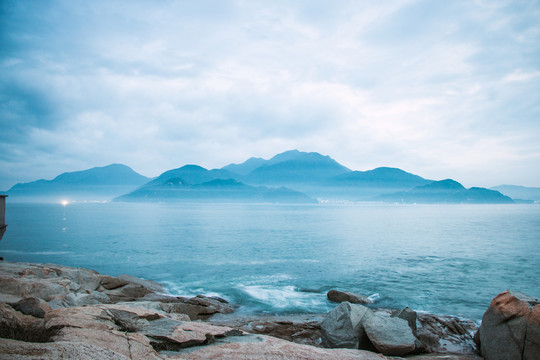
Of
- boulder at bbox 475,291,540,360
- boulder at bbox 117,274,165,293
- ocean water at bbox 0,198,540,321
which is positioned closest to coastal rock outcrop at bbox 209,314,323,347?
ocean water at bbox 0,198,540,321

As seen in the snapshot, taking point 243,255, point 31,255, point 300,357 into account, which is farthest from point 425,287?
point 31,255

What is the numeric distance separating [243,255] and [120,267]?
14936mm

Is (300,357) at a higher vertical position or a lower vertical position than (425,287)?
higher

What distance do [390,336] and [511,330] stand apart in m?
3.87

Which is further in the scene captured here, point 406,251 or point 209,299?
point 406,251

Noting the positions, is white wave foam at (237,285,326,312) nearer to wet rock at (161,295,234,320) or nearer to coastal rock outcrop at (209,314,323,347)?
coastal rock outcrop at (209,314,323,347)

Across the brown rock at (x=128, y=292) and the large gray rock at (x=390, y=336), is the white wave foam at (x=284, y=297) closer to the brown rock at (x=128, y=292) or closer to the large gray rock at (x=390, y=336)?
the brown rock at (x=128, y=292)

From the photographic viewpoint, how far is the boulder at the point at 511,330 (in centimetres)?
1030

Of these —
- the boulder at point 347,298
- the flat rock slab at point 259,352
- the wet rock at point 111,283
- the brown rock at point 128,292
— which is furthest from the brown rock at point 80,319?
the boulder at point 347,298

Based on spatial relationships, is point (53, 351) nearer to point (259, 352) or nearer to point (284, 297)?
point (259, 352)

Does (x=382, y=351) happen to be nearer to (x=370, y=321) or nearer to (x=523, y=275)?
(x=370, y=321)

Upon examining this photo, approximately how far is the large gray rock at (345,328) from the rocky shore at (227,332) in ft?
0.12

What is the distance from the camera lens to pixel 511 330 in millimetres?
10820

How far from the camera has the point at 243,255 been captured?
43188 mm
